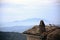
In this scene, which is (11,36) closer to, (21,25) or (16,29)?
(16,29)

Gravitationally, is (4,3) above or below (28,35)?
above

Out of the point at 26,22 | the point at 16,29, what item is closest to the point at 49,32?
the point at 26,22

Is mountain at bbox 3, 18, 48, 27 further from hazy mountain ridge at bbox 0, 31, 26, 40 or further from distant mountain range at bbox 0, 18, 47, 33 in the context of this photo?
hazy mountain ridge at bbox 0, 31, 26, 40

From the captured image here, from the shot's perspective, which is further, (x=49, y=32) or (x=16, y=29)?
(x=16, y=29)

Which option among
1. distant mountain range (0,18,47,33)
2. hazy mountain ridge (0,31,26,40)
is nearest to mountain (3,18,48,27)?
distant mountain range (0,18,47,33)

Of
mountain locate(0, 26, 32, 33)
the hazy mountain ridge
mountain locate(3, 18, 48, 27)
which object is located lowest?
the hazy mountain ridge

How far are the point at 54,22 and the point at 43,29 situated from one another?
215 millimetres

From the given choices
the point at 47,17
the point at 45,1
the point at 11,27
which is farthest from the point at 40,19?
the point at 11,27

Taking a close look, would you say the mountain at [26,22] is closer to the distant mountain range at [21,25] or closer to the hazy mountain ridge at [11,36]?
the distant mountain range at [21,25]

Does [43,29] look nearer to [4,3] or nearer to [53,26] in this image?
[53,26]

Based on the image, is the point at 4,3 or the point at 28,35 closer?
the point at 28,35

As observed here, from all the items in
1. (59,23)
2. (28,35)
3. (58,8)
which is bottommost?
(28,35)

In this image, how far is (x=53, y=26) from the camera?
93.2 inches

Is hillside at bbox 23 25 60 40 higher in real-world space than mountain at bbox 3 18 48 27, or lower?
lower
